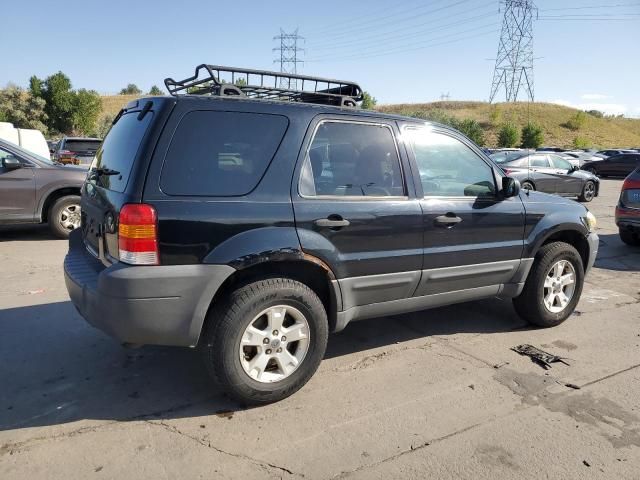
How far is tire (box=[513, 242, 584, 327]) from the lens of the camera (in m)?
4.52

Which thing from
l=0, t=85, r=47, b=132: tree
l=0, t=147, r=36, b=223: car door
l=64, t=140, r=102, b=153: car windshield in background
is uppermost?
l=0, t=85, r=47, b=132: tree

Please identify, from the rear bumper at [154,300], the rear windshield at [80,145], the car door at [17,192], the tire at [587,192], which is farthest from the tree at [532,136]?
the rear bumper at [154,300]

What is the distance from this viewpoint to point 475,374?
3750mm

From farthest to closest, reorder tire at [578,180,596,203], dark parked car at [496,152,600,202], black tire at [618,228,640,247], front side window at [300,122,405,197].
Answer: tire at [578,180,596,203]
dark parked car at [496,152,600,202]
black tire at [618,228,640,247]
front side window at [300,122,405,197]

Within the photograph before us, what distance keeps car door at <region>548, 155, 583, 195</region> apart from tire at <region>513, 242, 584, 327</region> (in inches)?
483

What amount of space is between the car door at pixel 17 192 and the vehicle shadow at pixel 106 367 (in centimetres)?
357

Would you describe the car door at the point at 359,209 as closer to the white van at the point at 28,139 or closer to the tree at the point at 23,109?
the white van at the point at 28,139

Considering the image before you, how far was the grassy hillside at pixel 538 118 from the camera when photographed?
69750 mm

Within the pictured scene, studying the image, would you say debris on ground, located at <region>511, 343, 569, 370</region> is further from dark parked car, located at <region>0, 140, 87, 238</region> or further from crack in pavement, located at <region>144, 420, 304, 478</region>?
dark parked car, located at <region>0, 140, 87, 238</region>

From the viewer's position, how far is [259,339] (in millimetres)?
3154

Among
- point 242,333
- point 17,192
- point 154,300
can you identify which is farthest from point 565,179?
point 154,300

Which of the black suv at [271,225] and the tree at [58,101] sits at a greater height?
the tree at [58,101]

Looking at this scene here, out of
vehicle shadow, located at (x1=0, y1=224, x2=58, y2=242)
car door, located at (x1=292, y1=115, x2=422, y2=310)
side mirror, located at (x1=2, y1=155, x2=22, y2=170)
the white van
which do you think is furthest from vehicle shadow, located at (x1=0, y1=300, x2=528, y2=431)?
the white van

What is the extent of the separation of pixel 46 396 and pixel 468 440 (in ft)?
8.56
